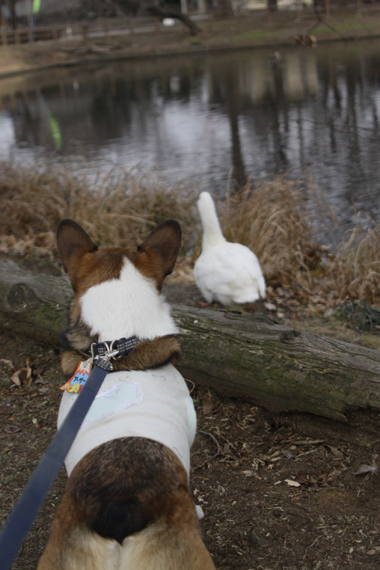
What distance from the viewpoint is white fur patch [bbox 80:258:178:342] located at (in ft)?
8.54

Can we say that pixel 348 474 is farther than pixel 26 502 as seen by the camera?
Yes

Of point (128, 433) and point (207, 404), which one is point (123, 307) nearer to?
point (128, 433)

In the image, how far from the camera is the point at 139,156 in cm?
1423

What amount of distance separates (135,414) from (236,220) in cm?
563

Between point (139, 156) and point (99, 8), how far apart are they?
4307 centimetres

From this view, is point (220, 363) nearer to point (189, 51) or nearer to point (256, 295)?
point (256, 295)

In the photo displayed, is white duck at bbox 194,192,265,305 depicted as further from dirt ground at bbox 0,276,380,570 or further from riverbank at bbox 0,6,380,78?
riverbank at bbox 0,6,380,78

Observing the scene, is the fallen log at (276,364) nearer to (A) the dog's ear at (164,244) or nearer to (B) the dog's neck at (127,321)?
(B) the dog's neck at (127,321)

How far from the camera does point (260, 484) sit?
353cm

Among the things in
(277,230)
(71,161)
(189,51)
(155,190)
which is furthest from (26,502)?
(189,51)

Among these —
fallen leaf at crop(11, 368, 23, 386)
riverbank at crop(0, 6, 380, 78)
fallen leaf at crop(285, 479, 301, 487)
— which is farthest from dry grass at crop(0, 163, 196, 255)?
riverbank at crop(0, 6, 380, 78)

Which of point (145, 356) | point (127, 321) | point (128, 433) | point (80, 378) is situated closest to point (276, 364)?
point (145, 356)

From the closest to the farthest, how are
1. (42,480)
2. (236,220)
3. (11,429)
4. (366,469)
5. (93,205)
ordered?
(42,480) → (366,469) → (11,429) → (236,220) → (93,205)

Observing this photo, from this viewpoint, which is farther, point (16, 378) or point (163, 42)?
point (163, 42)
